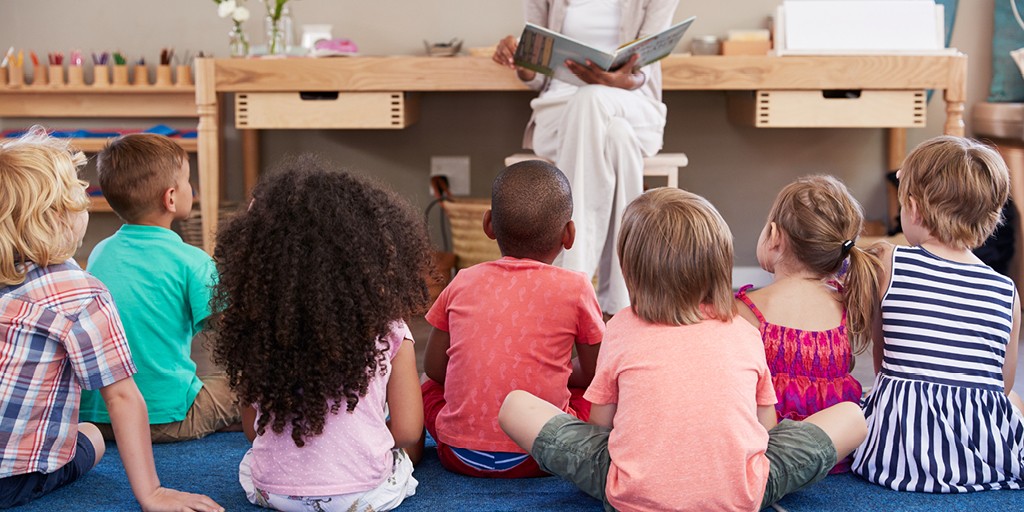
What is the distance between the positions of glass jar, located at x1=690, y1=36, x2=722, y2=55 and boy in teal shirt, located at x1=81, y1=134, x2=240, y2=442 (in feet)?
6.06

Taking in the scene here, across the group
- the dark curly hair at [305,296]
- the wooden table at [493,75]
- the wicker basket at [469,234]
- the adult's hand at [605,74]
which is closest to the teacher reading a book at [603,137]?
the adult's hand at [605,74]

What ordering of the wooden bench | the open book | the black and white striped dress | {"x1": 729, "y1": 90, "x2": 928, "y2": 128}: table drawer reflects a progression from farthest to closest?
{"x1": 729, "y1": 90, "x2": 928, "y2": 128}: table drawer
the wooden bench
the open book
the black and white striped dress

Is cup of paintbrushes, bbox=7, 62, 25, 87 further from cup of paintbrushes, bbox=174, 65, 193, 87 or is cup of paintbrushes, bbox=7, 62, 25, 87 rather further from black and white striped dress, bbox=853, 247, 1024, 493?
black and white striped dress, bbox=853, 247, 1024, 493

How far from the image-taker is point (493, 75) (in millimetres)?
2783

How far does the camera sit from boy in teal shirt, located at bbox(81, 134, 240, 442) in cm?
168

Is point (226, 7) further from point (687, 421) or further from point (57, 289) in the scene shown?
point (687, 421)

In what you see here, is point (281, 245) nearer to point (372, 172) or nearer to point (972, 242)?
point (972, 242)

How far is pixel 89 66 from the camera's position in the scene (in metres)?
3.41

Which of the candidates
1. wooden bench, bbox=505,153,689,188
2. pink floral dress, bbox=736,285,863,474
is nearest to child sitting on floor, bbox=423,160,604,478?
pink floral dress, bbox=736,285,863,474

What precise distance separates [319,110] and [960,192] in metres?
1.78

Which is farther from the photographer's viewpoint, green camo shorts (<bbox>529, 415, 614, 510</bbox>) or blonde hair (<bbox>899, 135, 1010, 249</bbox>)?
blonde hair (<bbox>899, 135, 1010, 249</bbox>)

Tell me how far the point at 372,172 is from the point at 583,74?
120cm

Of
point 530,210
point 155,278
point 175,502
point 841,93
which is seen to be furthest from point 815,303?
point 841,93

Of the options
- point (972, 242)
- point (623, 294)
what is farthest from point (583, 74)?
point (972, 242)
